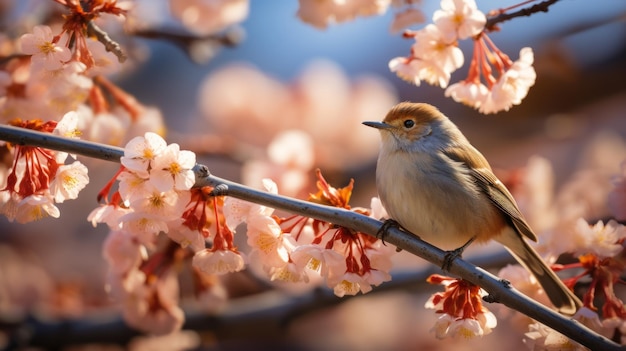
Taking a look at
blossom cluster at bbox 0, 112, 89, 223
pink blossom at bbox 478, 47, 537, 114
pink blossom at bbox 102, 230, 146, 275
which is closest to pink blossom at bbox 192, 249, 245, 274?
blossom cluster at bbox 0, 112, 89, 223

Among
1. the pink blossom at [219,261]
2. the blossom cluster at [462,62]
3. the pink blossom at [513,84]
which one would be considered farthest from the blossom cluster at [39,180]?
the pink blossom at [513,84]

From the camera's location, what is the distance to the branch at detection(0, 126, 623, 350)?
1.14 meters

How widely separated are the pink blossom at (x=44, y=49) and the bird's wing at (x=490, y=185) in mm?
953

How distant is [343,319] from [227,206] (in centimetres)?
235

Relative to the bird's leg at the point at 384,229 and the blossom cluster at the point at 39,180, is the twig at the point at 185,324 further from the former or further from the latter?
the blossom cluster at the point at 39,180

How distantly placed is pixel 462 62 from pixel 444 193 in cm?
33

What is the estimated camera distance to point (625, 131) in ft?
12.6

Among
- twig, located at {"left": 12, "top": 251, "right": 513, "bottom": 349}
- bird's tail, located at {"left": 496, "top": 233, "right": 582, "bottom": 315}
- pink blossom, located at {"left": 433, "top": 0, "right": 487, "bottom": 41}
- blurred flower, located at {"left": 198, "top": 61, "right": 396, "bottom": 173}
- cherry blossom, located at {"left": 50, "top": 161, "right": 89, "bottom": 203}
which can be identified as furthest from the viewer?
blurred flower, located at {"left": 198, "top": 61, "right": 396, "bottom": 173}

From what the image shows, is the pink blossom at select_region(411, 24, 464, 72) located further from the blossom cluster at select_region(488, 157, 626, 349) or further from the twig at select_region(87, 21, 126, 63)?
the twig at select_region(87, 21, 126, 63)

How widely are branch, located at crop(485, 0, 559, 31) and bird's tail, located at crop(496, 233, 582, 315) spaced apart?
1.86 ft

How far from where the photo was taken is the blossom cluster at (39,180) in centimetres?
122

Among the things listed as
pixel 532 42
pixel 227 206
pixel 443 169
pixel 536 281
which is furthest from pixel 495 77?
pixel 532 42

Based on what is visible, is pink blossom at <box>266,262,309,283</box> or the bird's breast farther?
the bird's breast

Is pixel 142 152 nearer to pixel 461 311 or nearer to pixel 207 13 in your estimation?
pixel 461 311
